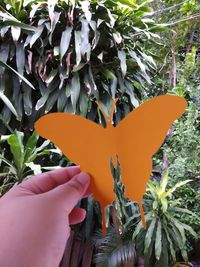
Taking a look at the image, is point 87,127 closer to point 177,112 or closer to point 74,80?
point 177,112

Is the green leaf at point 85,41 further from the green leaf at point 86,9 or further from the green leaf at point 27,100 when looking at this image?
the green leaf at point 27,100

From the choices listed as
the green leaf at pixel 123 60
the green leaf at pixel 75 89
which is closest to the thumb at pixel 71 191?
the green leaf at pixel 75 89

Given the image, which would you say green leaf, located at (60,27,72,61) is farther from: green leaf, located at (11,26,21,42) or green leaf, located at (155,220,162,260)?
green leaf, located at (155,220,162,260)

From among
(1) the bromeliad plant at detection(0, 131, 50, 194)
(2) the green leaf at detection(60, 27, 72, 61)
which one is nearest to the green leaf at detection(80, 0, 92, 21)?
(2) the green leaf at detection(60, 27, 72, 61)

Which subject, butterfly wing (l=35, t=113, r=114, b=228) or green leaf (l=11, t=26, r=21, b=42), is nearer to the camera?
butterfly wing (l=35, t=113, r=114, b=228)

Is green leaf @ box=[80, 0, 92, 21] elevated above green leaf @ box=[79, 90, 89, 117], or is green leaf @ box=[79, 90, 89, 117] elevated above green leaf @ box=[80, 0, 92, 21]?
green leaf @ box=[80, 0, 92, 21]

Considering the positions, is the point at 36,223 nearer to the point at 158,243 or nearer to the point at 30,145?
the point at 30,145

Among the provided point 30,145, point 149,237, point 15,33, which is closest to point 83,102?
point 30,145
